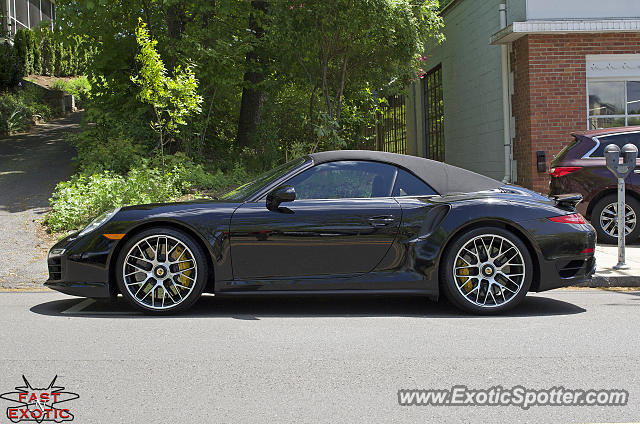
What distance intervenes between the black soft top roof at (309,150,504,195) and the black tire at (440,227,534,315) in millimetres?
473

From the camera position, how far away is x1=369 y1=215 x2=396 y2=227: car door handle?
588cm

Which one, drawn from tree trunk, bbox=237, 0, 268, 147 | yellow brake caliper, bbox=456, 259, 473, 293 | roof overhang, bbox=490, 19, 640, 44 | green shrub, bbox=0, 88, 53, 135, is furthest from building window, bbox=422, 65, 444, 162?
yellow brake caliper, bbox=456, 259, 473, 293

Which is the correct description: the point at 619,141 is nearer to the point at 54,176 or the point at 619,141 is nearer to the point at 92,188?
the point at 92,188

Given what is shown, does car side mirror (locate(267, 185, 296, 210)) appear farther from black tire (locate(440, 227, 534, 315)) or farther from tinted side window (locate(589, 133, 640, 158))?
tinted side window (locate(589, 133, 640, 158))

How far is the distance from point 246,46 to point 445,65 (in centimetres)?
648

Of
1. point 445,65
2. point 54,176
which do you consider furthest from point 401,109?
point 54,176

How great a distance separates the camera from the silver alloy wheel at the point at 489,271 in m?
5.92

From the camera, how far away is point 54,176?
1507 centimetres

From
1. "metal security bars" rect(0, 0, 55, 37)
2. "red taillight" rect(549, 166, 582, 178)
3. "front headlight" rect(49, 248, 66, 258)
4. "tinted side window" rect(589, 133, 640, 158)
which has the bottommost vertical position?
"front headlight" rect(49, 248, 66, 258)

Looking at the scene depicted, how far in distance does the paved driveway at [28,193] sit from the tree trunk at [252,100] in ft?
14.0

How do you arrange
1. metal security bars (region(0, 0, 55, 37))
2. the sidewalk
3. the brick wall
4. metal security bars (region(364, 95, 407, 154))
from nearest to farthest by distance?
the sidewalk < the brick wall < metal security bars (region(364, 95, 407, 154)) < metal security bars (region(0, 0, 55, 37))

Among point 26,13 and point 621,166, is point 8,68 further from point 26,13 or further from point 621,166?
point 621,166

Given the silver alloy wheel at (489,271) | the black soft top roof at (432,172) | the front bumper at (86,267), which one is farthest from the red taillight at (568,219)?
the front bumper at (86,267)

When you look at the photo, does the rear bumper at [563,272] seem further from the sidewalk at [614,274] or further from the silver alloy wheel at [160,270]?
the silver alloy wheel at [160,270]
